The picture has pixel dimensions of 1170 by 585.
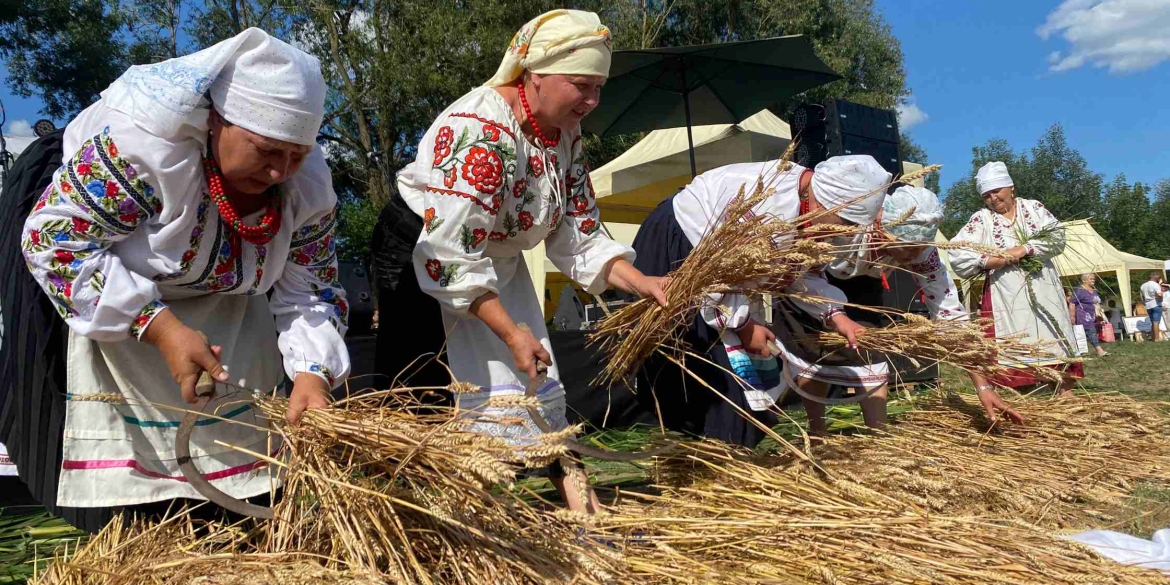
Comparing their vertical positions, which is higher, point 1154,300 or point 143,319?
point 143,319

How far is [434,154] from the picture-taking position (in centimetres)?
203

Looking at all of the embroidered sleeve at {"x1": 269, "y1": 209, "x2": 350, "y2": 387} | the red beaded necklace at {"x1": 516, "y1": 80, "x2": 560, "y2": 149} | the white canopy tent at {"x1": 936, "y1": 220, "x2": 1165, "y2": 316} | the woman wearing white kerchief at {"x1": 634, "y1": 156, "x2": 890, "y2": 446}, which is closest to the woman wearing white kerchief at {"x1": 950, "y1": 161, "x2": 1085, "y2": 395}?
the white canopy tent at {"x1": 936, "y1": 220, "x2": 1165, "y2": 316}

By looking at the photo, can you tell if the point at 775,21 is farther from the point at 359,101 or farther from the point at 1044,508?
the point at 1044,508

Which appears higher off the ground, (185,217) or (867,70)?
(867,70)

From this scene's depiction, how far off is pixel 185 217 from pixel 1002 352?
2.54 meters

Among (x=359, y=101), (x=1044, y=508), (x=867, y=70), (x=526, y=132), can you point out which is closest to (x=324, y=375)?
(x=526, y=132)

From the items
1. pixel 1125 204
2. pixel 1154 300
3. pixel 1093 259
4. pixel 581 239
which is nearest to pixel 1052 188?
pixel 1125 204

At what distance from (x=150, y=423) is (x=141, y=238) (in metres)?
0.39

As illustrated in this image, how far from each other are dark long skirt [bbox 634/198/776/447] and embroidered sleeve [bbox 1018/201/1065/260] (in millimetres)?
2522

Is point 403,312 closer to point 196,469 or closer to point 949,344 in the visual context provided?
point 196,469

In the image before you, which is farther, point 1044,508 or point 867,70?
point 867,70

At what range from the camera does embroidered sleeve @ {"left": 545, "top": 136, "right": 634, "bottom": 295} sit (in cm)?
235

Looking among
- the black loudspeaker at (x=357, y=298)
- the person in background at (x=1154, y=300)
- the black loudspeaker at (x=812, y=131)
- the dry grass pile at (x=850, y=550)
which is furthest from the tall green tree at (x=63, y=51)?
the person in background at (x=1154, y=300)

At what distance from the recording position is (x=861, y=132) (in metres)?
6.41
